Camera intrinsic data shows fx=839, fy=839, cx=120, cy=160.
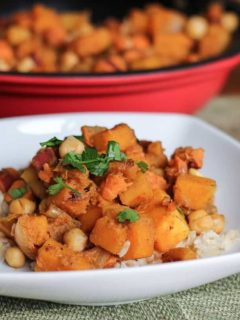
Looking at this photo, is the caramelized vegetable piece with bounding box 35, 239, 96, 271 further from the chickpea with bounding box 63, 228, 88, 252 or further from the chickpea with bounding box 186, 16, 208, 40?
the chickpea with bounding box 186, 16, 208, 40

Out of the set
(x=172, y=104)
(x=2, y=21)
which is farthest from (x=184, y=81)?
(x=2, y=21)

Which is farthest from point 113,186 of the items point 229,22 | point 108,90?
point 229,22

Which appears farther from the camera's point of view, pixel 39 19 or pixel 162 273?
pixel 39 19

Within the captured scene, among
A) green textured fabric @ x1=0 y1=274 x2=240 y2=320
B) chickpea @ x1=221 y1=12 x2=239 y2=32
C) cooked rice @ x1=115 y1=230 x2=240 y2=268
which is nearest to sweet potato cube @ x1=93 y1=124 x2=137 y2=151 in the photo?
cooked rice @ x1=115 y1=230 x2=240 y2=268

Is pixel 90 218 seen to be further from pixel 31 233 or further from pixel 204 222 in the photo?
pixel 204 222

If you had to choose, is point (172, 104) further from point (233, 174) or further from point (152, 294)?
point (152, 294)

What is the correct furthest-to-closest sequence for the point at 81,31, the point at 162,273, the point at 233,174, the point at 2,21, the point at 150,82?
the point at 2,21
the point at 81,31
the point at 150,82
the point at 233,174
the point at 162,273
